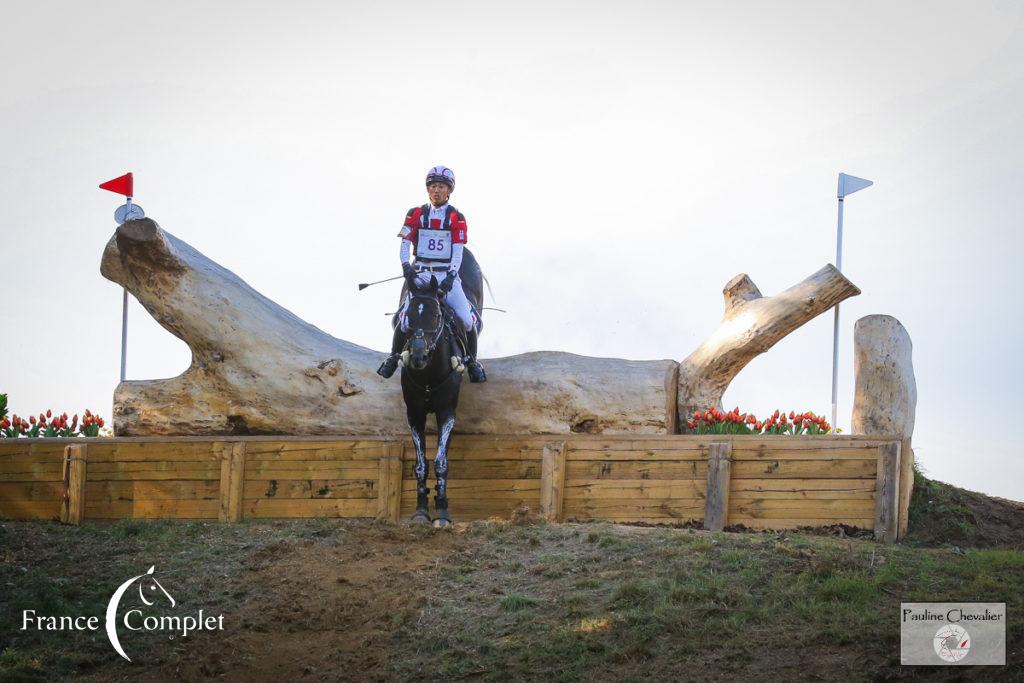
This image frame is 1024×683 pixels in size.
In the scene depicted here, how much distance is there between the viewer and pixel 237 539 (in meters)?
12.3

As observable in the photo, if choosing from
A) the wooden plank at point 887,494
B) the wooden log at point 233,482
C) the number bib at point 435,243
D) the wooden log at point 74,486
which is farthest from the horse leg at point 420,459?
the wooden plank at point 887,494

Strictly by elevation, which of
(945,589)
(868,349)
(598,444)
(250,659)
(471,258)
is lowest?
(250,659)

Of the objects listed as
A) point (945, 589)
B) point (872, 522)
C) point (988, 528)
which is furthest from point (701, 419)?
point (945, 589)

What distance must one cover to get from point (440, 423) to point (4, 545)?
4318mm

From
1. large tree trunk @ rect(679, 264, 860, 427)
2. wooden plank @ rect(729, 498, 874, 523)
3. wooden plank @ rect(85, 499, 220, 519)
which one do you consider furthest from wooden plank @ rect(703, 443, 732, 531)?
wooden plank @ rect(85, 499, 220, 519)

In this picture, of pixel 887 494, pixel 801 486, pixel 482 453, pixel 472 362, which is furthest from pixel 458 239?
pixel 887 494

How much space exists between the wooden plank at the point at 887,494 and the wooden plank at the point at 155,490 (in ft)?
21.7

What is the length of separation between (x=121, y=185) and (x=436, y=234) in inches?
164

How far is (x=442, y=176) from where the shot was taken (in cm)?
1304

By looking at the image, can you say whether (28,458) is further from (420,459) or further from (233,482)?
(420,459)

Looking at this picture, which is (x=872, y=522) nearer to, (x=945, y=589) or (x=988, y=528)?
(x=988, y=528)

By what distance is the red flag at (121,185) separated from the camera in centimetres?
1466

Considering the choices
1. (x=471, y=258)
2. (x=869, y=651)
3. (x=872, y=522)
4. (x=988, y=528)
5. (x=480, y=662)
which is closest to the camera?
(x=869, y=651)

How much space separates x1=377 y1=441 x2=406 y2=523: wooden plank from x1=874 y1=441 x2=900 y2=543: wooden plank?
15.4 ft
